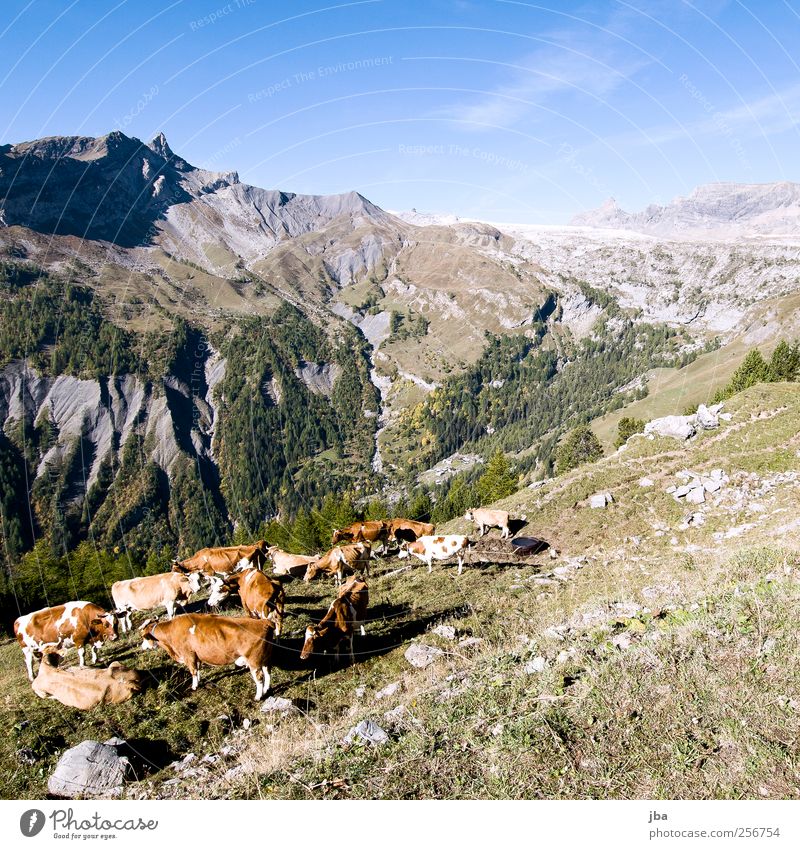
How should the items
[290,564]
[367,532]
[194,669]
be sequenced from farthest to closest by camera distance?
[367,532]
[290,564]
[194,669]

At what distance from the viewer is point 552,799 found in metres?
7.05

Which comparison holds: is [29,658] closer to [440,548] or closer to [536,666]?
[536,666]

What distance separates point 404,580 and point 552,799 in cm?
1628

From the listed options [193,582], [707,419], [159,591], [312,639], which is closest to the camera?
[312,639]

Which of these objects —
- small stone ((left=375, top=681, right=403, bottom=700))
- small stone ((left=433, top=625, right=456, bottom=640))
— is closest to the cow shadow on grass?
small stone ((left=433, top=625, right=456, bottom=640))

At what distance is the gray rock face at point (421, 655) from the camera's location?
1369 centimetres

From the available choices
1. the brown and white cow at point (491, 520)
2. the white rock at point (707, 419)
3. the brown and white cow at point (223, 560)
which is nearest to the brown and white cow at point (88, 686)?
the brown and white cow at point (223, 560)

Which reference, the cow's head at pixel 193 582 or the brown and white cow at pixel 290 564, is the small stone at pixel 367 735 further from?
the brown and white cow at pixel 290 564

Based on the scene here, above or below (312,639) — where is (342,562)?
below

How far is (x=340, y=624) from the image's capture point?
15617 mm

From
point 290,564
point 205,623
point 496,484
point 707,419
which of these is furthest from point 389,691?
point 496,484
